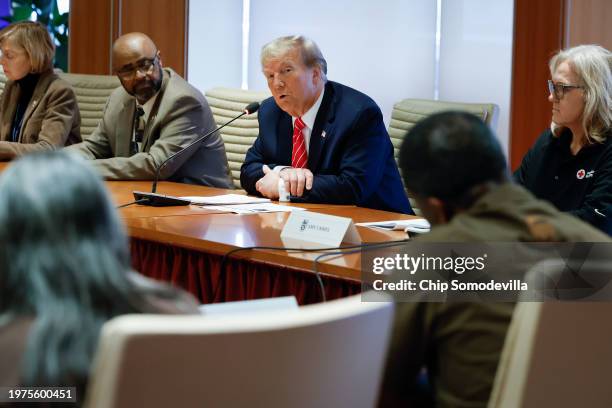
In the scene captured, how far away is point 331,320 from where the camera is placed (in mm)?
1229

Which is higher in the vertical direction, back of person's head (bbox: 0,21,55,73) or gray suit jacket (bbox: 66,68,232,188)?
back of person's head (bbox: 0,21,55,73)

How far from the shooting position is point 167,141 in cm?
417

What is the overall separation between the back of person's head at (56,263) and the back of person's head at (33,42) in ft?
13.1

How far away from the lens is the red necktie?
370 centimetres

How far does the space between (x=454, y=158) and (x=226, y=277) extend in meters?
1.21

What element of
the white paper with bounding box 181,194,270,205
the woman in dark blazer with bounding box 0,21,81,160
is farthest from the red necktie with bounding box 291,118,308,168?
the woman in dark blazer with bounding box 0,21,81,160

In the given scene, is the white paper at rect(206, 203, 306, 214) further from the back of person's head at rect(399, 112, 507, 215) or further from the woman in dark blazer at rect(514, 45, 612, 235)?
the back of person's head at rect(399, 112, 507, 215)

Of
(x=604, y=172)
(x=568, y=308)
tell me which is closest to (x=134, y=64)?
(x=604, y=172)

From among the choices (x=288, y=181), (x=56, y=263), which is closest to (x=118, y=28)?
(x=288, y=181)

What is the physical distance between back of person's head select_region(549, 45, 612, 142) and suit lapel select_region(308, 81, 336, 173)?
2.99ft

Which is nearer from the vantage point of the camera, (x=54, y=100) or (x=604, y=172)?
(x=604, y=172)

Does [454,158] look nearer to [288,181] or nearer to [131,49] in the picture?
[288,181]

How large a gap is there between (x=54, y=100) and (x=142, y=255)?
2.28 m

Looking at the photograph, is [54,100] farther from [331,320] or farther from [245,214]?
[331,320]
